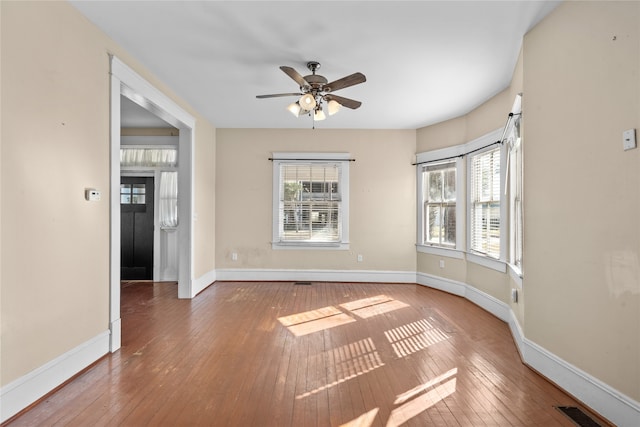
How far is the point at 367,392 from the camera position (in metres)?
2.37

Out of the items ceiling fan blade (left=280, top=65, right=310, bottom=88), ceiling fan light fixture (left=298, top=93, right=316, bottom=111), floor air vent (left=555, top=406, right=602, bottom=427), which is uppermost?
ceiling fan blade (left=280, top=65, right=310, bottom=88)

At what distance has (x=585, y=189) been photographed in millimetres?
2256

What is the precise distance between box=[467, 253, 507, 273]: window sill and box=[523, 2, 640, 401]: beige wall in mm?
1177

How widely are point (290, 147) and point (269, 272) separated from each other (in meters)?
2.27

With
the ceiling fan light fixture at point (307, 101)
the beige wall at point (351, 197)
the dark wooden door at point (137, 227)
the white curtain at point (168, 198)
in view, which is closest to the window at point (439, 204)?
the beige wall at point (351, 197)

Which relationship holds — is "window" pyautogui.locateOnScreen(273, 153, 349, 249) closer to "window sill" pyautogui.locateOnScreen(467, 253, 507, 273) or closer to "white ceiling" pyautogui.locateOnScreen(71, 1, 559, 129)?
"white ceiling" pyautogui.locateOnScreen(71, 1, 559, 129)

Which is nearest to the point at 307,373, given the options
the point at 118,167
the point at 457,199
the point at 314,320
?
the point at 314,320

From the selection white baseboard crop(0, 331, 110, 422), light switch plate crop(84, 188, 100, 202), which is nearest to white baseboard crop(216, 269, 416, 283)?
white baseboard crop(0, 331, 110, 422)

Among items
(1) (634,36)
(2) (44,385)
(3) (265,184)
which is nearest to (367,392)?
(2) (44,385)

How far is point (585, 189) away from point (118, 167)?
3.80 m

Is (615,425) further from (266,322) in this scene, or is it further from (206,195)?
(206,195)

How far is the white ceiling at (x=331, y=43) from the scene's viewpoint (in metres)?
2.51

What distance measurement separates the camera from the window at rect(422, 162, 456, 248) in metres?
5.30

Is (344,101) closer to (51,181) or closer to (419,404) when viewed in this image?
(51,181)
